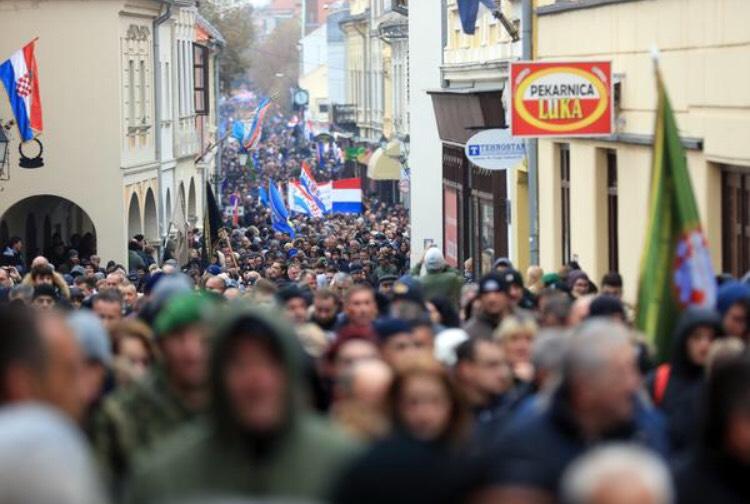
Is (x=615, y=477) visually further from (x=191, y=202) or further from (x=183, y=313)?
(x=191, y=202)

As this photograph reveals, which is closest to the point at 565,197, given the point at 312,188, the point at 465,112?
the point at 465,112

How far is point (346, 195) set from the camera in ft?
177

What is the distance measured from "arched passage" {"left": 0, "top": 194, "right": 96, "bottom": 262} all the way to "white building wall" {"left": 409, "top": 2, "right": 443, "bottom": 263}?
20.8 feet

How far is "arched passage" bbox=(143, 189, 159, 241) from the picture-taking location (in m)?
47.8

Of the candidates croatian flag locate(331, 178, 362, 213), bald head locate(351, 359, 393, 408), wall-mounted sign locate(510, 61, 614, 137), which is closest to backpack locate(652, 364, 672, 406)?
bald head locate(351, 359, 393, 408)

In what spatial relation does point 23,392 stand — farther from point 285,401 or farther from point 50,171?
point 50,171

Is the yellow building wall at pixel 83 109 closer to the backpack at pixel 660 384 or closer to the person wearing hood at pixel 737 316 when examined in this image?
the person wearing hood at pixel 737 316

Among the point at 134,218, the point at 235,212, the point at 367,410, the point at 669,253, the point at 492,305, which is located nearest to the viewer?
the point at 367,410

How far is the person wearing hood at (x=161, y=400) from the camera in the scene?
7832 mm

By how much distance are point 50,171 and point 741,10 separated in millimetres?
26080

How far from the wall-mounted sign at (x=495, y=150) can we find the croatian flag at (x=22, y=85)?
38.2 ft

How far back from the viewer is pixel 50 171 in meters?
42.1

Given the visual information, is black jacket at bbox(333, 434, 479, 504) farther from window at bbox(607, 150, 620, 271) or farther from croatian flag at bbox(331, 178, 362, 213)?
croatian flag at bbox(331, 178, 362, 213)

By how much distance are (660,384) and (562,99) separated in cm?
1173
